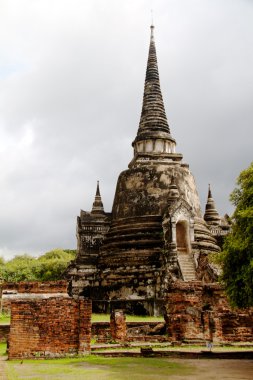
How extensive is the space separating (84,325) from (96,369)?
204 cm

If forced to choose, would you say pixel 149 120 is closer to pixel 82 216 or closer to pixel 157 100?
pixel 157 100

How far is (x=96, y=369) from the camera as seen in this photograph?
8836 millimetres

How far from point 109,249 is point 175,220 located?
4112mm

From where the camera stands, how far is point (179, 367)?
30.7 feet

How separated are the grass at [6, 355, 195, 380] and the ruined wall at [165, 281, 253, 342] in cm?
322

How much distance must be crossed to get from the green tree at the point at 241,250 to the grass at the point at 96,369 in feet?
6.81

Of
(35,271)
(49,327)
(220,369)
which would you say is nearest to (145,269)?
(49,327)

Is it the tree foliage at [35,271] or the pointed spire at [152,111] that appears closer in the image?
the pointed spire at [152,111]

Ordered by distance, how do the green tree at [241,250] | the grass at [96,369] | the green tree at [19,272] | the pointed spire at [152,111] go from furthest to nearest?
1. the green tree at [19,272]
2. the pointed spire at [152,111]
3. the green tree at [241,250]
4. the grass at [96,369]

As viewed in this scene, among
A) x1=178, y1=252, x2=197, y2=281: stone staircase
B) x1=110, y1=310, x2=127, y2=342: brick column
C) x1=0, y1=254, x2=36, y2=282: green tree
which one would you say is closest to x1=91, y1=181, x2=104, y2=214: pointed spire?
x1=178, y1=252, x2=197, y2=281: stone staircase

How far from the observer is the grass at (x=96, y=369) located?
7.86 m

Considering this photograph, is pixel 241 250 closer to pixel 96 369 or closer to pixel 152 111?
pixel 96 369

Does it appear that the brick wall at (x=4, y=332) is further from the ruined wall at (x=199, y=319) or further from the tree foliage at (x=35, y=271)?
the tree foliage at (x=35, y=271)

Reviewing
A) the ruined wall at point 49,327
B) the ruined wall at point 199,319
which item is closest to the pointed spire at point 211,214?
the ruined wall at point 199,319
